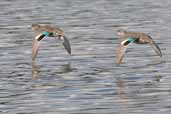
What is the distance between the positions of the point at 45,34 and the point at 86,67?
8.54 ft

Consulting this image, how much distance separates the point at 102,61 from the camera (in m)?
29.3

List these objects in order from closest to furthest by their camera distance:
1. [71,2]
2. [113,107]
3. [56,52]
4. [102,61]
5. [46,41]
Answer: [113,107], [102,61], [56,52], [46,41], [71,2]

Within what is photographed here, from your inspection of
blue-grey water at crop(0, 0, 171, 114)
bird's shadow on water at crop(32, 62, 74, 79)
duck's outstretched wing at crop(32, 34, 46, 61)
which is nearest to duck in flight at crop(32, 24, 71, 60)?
duck's outstretched wing at crop(32, 34, 46, 61)

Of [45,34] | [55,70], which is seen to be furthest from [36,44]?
[55,70]

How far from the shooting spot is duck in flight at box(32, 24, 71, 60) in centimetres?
2967

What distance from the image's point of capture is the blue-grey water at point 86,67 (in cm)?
2184

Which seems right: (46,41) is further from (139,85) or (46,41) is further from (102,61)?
(139,85)

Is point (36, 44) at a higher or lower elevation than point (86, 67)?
lower

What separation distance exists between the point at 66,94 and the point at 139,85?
2316 millimetres

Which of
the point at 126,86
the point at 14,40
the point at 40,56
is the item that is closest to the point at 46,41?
the point at 14,40

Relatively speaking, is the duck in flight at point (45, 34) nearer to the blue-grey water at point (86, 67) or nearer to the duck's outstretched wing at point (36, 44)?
the duck's outstretched wing at point (36, 44)

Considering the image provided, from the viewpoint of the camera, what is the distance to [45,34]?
30.0 m

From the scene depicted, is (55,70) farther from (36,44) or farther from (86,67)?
(36,44)

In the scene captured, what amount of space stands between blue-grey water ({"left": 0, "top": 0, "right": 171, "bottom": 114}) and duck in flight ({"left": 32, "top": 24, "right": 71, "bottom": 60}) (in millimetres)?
367
